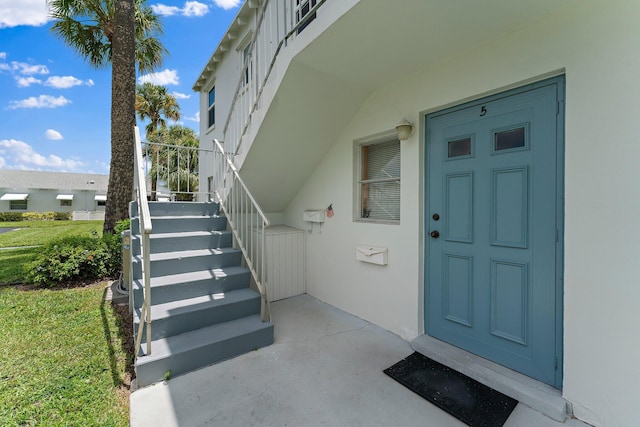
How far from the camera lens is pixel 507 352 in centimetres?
216

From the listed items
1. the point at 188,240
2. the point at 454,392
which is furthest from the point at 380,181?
the point at 188,240

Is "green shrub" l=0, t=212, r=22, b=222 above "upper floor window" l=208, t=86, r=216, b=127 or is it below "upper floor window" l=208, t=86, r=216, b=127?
below

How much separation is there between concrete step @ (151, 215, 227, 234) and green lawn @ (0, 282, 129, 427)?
1204 mm

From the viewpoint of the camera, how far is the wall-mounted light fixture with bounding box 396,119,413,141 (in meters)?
2.69

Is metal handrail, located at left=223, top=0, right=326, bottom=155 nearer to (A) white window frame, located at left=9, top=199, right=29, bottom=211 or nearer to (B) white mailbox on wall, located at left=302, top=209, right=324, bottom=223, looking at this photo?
(B) white mailbox on wall, located at left=302, top=209, right=324, bottom=223

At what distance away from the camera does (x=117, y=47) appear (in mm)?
4902

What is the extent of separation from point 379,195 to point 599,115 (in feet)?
6.43

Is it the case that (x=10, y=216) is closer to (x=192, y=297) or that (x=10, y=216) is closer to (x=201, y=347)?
(x=192, y=297)

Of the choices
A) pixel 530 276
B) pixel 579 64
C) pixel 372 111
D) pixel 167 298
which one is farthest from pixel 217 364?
pixel 579 64

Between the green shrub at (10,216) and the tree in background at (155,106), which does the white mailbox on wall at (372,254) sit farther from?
the green shrub at (10,216)

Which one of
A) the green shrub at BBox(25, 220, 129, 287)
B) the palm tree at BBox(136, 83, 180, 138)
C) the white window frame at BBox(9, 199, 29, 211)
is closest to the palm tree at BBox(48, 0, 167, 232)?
the green shrub at BBox(25, 220, 129, 287)

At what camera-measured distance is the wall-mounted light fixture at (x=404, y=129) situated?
8.82 ft

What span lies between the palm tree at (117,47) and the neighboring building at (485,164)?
3.11m

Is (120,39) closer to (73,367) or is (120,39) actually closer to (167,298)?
(167,298)
